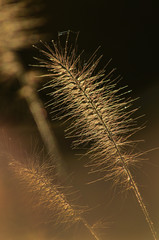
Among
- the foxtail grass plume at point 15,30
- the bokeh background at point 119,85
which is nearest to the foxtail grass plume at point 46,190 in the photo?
the bokeh background at point 119,85

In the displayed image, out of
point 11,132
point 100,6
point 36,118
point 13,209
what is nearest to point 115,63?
point 100,6

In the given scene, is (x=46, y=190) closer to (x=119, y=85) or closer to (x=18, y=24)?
(x=119, y=85)

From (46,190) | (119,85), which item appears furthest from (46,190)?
(119,85)

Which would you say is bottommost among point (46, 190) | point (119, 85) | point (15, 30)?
point (46, 190)

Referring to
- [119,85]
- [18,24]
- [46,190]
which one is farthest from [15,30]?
[46,190]

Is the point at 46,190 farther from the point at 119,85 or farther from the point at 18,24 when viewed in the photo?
the point at 18,24

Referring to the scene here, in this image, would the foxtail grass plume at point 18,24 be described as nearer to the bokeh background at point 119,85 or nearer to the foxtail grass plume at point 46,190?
the bokeh background at point 119,85

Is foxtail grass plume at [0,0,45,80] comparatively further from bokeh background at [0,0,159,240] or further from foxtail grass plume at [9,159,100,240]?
foxtail grass plume at [9,159,100,240]

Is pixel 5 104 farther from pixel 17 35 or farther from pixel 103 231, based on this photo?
pixel 103 231

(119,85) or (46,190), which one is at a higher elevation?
(119,85)
